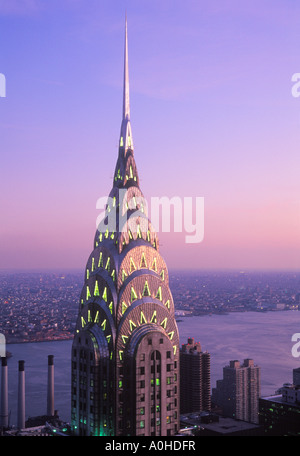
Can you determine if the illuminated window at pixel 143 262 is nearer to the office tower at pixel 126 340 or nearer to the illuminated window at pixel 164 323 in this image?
the office tower at pixel 126 340

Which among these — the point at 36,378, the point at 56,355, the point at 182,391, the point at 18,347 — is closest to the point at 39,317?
the point at 18,347

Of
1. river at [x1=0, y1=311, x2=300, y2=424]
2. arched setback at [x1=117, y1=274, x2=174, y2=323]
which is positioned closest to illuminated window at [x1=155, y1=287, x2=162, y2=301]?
arched setback at [x1=117, y1=274, x2=174, y2=323]

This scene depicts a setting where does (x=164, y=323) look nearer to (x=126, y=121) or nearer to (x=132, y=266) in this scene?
(x=132, y=266)

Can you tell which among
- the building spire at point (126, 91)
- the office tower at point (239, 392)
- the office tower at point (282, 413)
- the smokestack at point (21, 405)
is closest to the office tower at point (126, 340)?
the building spire at point (126, 91)

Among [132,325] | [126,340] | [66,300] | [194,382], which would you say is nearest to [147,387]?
[126,340]

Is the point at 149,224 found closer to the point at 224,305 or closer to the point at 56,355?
the point at 56,355

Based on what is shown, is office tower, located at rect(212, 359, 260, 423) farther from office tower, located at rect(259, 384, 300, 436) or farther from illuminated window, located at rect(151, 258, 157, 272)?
illuminated window, located at rect(151, 258, 157, 272)
